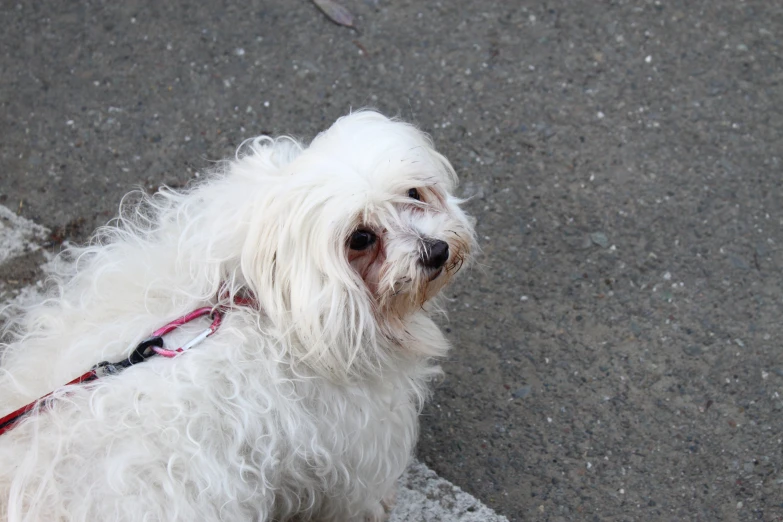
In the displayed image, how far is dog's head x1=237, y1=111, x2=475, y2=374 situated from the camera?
183 centimetres

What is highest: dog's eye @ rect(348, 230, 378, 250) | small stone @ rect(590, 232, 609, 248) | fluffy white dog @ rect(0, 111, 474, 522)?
dog's eye @ rect(348, 230, 378, 250)

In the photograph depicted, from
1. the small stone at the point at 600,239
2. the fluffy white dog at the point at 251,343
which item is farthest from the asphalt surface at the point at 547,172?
the fluffy white dog at the point at 251,343

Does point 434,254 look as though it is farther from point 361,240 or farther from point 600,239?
point 600,239

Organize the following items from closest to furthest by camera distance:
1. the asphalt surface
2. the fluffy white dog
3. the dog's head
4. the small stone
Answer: the fluffy white dog
the dog's head
the asphalt surface
the small stone

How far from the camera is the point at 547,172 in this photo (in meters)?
3.31

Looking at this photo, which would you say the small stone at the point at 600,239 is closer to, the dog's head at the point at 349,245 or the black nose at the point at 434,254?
the dog's head at the point at 349,245

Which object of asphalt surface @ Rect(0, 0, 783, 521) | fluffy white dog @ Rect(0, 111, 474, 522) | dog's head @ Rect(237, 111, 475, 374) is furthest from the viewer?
asphalt surface @ Rect(0, 0, 783, 521)

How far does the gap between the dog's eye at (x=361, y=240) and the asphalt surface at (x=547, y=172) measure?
1.06 m

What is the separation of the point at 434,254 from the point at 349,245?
0.21 m

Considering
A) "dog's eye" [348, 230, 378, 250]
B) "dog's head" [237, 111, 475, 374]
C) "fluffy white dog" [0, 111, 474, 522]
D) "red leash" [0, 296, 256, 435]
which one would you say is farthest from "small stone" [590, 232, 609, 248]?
"red leash" [0, 296, 256, 435]

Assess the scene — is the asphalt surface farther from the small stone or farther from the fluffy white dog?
the fluffy white dog

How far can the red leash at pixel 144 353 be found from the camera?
177cm

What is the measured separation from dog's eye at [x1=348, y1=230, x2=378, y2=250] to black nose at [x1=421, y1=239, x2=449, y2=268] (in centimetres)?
13

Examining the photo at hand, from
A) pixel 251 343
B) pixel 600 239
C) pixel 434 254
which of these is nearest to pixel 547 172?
pixel 600 239
